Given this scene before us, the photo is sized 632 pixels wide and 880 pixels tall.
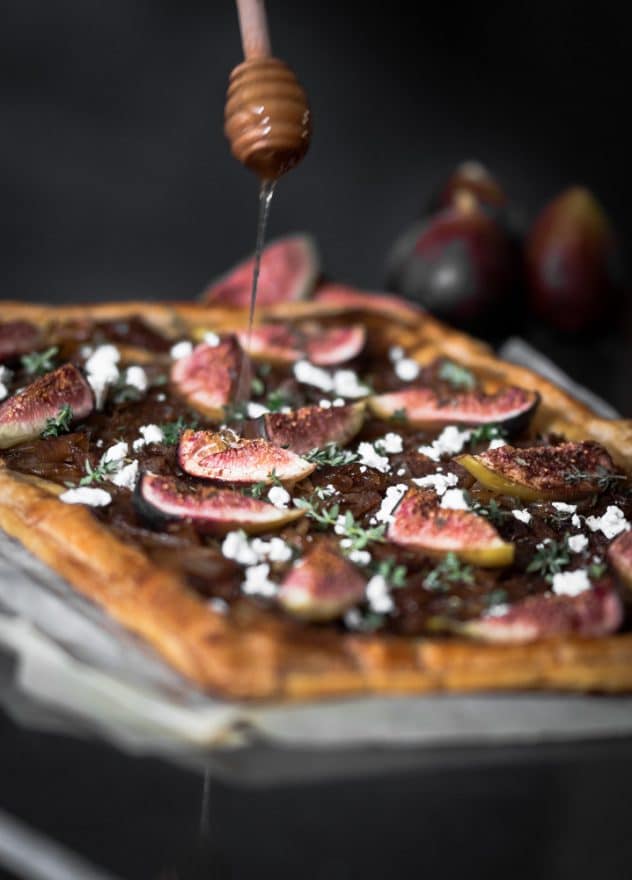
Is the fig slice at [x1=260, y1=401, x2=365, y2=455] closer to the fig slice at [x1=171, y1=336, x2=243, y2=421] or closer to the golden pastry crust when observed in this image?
the fig slice at [x1=171, y1=336, x2=243, y2=421]

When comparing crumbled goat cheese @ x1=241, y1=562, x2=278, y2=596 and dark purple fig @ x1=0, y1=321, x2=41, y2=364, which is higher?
dark purple fig @ x1=0, y1=321, x2=41, y2=364

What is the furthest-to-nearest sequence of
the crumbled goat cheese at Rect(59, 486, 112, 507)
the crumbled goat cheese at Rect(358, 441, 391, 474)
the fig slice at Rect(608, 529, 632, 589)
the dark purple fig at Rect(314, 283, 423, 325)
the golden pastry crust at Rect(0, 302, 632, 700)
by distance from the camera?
the dark purple fig at Rect(314, 283, 423, 325) < the crumbled goat cheese at Rect(358, 441, 391, 474) < the crumbled goat cheese at Rect(59, 486, 112, 507) < the fig slice at Rect(608, 529, 632, 589) < the golden pastry crust at Rect(0, 302, 632, 700)

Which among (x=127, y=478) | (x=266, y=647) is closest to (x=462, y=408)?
(x=127, y=478)

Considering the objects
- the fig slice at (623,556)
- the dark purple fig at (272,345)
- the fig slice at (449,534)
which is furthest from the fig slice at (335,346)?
the fig slice at (623,556)

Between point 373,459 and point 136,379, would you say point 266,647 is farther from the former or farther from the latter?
point 136,379

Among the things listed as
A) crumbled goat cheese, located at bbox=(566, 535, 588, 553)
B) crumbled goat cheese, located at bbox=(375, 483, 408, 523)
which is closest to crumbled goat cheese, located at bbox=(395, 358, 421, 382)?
crumbled goat cheese, located at bbox=(375, 483, 408, 523)
